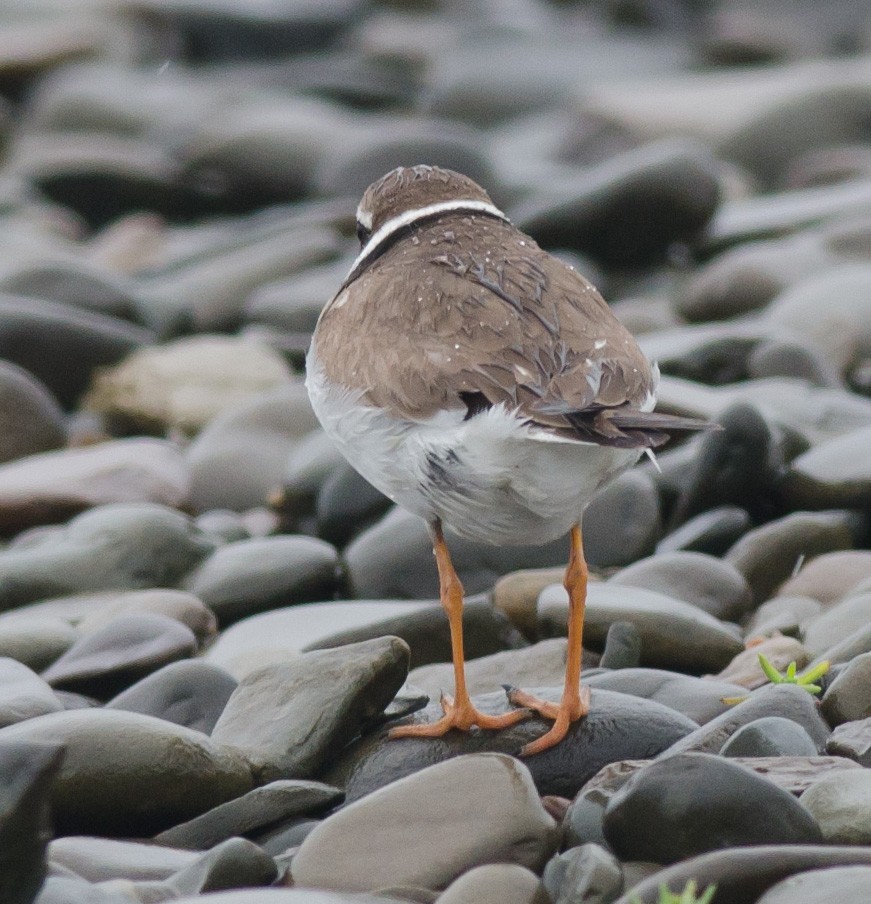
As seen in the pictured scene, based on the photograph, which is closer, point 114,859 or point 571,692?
point 114,859

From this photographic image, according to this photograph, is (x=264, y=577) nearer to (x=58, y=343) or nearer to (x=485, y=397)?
(x=485, y=397)

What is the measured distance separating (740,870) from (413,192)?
9.69 feet

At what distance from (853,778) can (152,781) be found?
1.89 meters

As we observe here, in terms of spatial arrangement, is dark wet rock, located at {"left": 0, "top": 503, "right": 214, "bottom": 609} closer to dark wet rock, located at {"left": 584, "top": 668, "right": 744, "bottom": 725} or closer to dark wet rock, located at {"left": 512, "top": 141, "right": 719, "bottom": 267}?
dark wet rock, located at {"left": 584, "top": 668, "right": 744, "bottom": 725}

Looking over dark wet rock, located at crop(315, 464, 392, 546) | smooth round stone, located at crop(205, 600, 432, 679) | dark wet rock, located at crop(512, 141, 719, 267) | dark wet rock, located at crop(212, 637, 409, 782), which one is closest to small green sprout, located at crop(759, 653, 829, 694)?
dark wet rock, located at crop(212, 637, 409, 782)

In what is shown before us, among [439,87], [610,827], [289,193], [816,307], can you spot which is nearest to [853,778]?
[610,827]

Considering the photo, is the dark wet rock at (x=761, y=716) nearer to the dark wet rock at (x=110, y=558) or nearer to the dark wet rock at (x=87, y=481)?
the dark wet rock at (x=110, y=558)

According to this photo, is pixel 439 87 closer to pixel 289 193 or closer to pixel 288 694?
pixel 289 193

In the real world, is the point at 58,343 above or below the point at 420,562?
above

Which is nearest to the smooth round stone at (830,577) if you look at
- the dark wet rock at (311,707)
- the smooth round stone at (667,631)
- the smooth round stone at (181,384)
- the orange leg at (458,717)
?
the smooth round stone at (667,631)

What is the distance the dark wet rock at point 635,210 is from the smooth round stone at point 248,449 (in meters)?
3.37

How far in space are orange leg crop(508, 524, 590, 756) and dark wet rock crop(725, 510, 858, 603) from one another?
67.0 inches

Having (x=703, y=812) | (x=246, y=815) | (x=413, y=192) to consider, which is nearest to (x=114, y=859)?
(x=246, y=815)

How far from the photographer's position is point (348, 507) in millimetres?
7449
